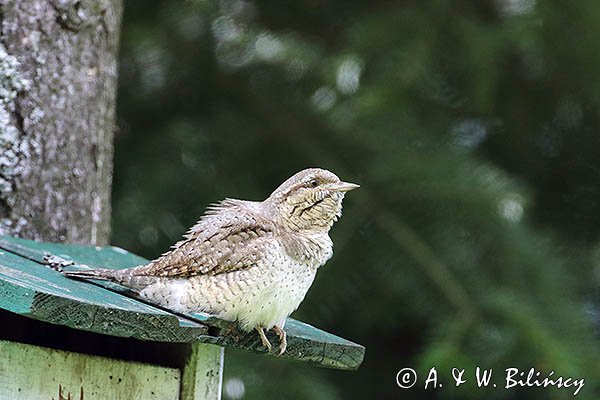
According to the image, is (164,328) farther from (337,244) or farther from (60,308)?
(337,244)

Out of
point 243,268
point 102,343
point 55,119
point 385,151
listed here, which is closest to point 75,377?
point 102,343

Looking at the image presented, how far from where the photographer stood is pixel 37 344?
99.1 inches

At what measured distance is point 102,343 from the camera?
2.54 m

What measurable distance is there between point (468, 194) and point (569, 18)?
84cm

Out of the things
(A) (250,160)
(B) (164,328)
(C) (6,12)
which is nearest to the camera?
(B) (164,328)

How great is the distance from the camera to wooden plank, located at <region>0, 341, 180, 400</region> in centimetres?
230

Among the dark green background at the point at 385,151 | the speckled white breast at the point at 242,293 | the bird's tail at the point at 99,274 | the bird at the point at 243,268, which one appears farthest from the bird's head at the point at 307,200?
the dark green background at the point at 385,151

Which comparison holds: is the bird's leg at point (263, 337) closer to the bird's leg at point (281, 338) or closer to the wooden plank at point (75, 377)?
the bird's leg at point (281, 338)

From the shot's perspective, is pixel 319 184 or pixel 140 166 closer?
pixel 319 184

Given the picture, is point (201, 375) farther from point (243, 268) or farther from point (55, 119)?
point (55, 119)

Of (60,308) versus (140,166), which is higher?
(140,166)

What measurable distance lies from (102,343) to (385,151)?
1.72 metres

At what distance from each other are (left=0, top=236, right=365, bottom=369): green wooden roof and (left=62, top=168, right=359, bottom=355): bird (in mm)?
37

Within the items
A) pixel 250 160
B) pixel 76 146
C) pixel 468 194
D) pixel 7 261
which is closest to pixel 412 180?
pixel 468 194
